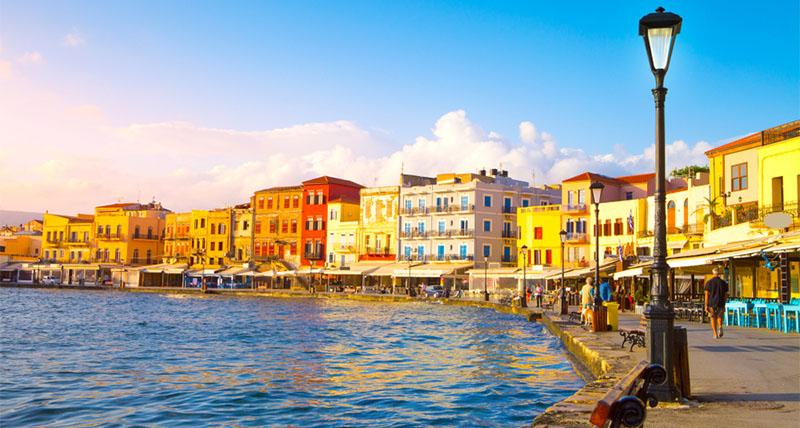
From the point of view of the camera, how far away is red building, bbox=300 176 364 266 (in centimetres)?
7456

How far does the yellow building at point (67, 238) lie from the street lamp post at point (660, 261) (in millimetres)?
91111

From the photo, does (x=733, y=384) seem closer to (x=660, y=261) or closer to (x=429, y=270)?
(x=660, y=261)

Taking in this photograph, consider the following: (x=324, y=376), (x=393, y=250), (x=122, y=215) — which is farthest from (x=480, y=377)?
(x=122, y=215)

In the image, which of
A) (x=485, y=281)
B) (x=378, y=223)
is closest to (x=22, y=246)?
(x=378, y=223)

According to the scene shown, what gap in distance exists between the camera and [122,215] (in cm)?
8769

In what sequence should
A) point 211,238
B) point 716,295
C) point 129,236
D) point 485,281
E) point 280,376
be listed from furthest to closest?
point 129,236, point 211,238, point 485,281, point 280,376, point 716,295

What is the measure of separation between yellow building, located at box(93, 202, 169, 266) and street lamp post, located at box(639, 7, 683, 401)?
8645cm

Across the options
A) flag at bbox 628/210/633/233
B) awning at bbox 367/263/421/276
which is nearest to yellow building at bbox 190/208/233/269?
awning at bbox 367/263/421/276

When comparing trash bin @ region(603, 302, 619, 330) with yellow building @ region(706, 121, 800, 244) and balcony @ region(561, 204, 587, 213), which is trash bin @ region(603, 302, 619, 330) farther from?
balcony @ region(561, 204, 587, 213)

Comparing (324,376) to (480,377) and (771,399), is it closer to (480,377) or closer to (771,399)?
(480,377)

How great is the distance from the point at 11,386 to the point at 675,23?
12750 millimetres

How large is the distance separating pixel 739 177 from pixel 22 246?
95.1 meters

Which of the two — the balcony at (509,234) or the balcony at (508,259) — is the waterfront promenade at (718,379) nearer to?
the balcony at (508,259)

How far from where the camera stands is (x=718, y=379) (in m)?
9.23
